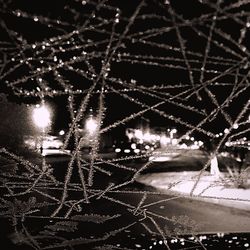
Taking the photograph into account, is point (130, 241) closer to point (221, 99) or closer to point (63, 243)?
point (63, 243)

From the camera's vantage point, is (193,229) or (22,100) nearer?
(193,229)

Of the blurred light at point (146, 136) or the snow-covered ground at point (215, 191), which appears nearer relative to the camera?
the snow-covered ground at point (215, 191)

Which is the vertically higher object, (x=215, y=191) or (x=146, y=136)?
(x=215, y=191)

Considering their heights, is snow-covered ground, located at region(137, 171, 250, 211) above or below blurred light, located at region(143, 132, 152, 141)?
above

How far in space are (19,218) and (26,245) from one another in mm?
1683

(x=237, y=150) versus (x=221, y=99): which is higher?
(x=221, y=99)

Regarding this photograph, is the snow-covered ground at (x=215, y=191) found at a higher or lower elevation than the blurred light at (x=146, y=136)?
higher

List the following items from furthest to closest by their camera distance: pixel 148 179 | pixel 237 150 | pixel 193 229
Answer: pixel 237 150
pixel 148 179
pixel 193 229

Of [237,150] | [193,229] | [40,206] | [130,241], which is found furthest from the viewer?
[237,150]

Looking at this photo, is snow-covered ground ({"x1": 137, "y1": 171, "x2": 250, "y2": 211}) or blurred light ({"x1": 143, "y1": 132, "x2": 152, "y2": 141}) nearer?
snow-covered ground ({"x1": 137, "y1": 171, "x2": 250, "y2": 211})

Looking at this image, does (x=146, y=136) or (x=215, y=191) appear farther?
(x=146, y=136)

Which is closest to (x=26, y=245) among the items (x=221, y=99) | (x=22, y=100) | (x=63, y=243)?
(x=63, y=243)

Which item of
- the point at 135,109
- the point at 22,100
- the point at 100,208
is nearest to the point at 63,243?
the point at 100,208

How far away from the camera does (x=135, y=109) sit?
17.8m
